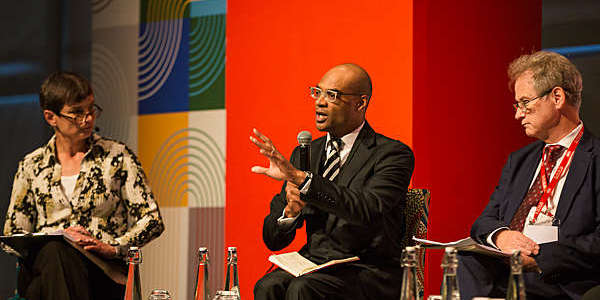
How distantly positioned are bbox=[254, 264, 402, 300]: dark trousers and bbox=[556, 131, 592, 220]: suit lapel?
0.72 metres

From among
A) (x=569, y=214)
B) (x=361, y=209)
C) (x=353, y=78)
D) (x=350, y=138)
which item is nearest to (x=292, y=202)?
(x=361, y=209)

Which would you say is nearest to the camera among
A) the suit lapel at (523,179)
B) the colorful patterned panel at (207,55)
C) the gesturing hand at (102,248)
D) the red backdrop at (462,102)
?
the suit lapel at (523,179)

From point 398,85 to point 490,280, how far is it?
1.37 m

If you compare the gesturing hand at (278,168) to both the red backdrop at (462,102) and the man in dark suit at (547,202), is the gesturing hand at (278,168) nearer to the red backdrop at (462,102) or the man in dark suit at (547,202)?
the man in dark suit at (547,202)

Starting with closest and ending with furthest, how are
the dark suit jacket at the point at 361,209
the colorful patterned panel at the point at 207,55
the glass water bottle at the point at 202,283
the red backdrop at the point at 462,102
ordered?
the glass water bottle at the point at 202,283
the dark suit jacket at the point at 361,209
the red backdrop at the point at 462,102
the colorful patterned panel at the point at 207,55

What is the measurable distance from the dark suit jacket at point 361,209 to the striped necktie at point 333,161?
29mm

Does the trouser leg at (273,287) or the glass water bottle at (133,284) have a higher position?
the glass water bottle at (133,284)

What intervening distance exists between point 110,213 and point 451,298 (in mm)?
2448

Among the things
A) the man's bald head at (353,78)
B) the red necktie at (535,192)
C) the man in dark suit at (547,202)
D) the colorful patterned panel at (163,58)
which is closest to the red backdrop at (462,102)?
the man's bald head at (353,78)

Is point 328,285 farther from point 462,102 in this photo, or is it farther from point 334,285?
point 462,102

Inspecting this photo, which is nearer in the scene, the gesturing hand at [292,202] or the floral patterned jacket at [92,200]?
the gesturing hand at [292,202]

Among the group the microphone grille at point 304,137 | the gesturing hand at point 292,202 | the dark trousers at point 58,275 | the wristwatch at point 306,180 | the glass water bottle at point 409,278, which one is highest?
the microphone grille at point 304,137

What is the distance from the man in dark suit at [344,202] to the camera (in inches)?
116

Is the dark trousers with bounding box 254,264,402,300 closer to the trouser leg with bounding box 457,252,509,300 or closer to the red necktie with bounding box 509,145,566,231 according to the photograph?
the trouser leg with bounding box 457,252,509,300
